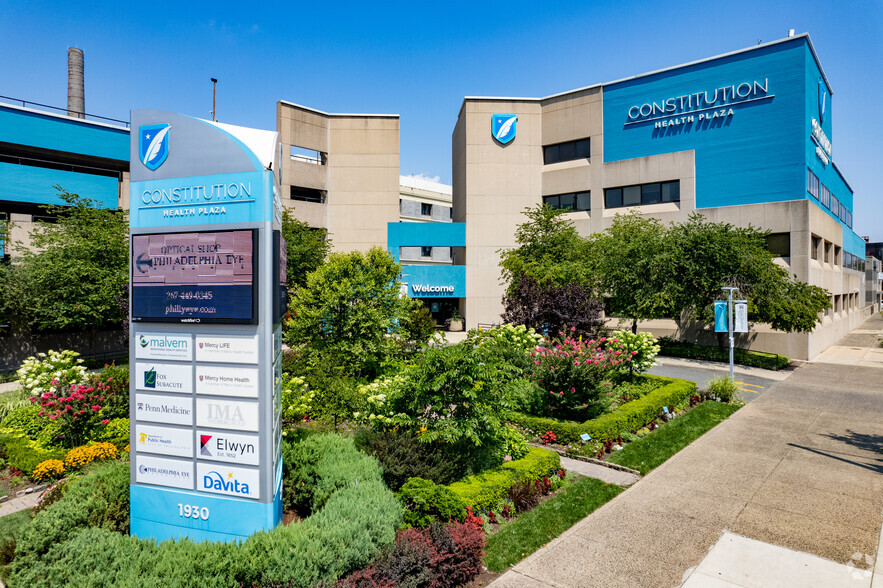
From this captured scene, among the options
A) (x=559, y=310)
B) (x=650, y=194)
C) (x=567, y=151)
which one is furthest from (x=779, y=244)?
(x=559, y=310)

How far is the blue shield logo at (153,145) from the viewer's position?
6.91 m

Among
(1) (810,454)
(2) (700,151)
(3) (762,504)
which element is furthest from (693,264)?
(3) (762,504)

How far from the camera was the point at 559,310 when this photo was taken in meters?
19.8

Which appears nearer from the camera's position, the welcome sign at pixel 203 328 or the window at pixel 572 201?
the welcome sign at pixel 203 328

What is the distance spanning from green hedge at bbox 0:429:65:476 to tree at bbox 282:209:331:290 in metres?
19.4

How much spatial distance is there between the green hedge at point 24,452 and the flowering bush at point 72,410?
0.43 m

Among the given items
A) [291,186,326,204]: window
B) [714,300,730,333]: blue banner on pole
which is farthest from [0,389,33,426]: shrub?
[291,186,326,204]: window

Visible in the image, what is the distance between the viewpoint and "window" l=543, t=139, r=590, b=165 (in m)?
37.2

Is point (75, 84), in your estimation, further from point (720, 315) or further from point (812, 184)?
point (812, 184)

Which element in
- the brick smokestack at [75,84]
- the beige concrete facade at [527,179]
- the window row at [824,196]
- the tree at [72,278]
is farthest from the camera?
the beige concrete facade at [527,179]

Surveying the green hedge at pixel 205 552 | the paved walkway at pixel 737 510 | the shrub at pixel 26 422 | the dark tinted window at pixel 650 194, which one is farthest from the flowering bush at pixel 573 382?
the dark tinted window at pixel 650 194

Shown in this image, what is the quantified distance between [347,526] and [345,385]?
6.35m

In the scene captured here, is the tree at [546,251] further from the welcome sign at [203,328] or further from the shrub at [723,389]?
the welcome sign at [203,328]

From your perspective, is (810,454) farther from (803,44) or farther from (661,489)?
(803,44)
